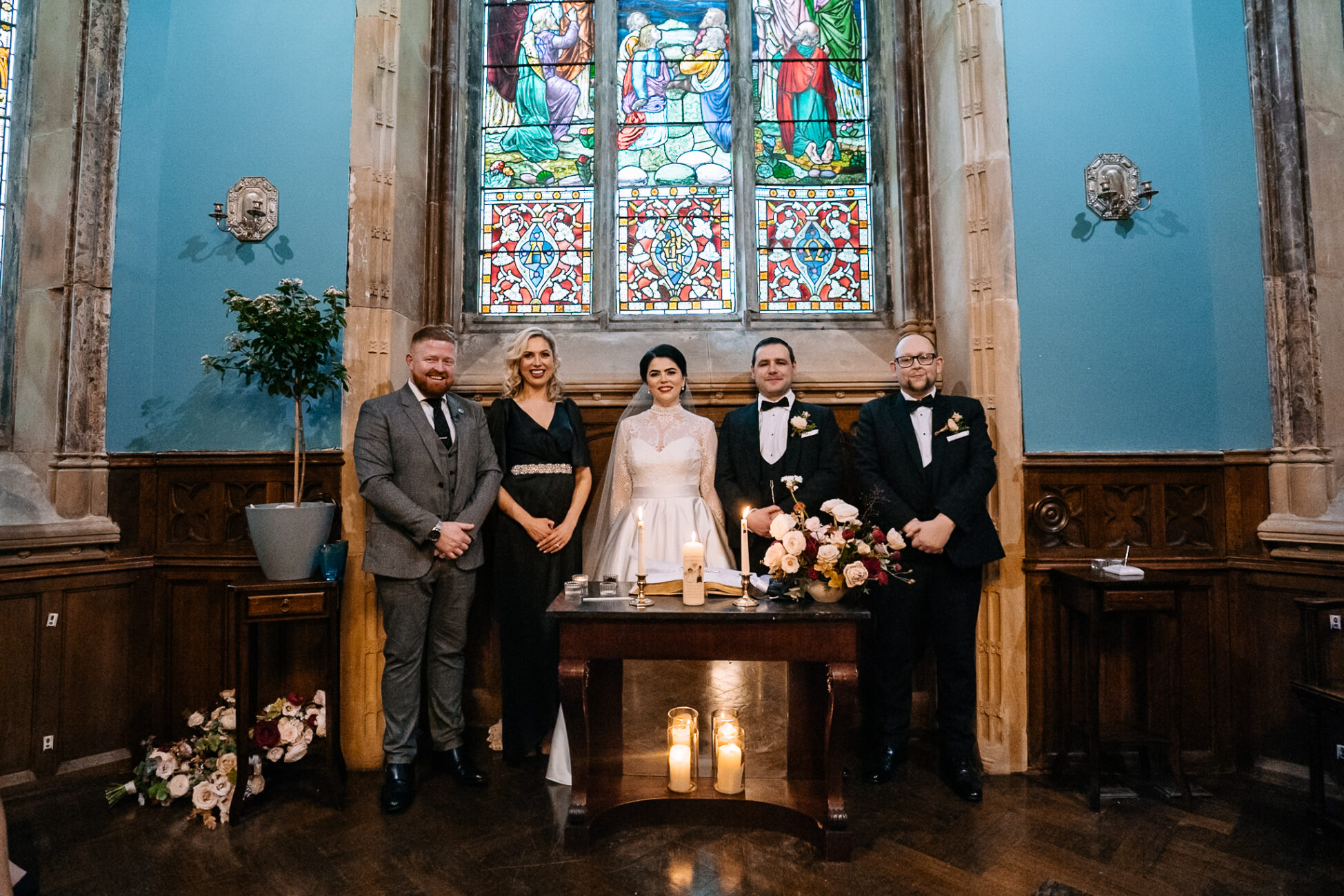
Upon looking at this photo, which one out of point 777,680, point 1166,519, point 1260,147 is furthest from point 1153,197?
point 777,680

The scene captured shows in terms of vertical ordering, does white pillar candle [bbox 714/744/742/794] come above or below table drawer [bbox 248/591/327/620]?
below

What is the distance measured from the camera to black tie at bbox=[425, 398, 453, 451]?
Answer: 3047 mm

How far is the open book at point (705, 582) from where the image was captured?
252cm

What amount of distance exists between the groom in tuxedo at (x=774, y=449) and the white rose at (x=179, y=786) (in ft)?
8.62

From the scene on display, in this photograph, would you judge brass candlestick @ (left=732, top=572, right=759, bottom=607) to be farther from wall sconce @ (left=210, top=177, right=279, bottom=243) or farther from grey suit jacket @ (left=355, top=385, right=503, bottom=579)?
wall sconce @ (left=210, top=177, right=279, bottom=243)

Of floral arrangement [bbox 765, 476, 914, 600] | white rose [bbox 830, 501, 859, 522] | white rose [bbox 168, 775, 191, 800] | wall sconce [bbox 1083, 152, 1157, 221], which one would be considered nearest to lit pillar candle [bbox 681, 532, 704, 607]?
floral arrangement [bbox 765, 476, 914, 600]

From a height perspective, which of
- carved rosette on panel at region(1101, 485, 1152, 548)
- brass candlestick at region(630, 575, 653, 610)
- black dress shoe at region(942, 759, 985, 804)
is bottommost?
black dress shoe at region(942, 759, 985, 804)

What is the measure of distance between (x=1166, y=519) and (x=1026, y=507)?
0.68 meters

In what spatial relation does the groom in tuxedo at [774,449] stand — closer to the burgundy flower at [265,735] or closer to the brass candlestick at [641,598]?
the brass candlestick at [641,598]

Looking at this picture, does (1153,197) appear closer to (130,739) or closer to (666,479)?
(666,479)

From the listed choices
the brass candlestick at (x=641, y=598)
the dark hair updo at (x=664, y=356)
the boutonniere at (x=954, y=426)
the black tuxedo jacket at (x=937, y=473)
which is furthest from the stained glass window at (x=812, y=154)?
the brass candlestick at (x=641, y=598)

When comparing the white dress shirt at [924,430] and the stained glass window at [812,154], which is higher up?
the stained glass window at [812,154]

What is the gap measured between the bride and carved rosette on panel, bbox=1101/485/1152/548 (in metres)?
1.85

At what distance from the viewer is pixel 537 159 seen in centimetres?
422
